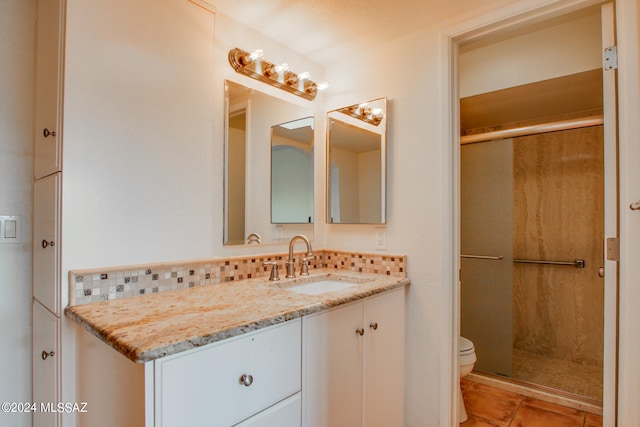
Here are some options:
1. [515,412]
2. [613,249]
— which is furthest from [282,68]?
[515,412]

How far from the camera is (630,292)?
1.26 m

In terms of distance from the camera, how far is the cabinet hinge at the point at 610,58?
1.32m

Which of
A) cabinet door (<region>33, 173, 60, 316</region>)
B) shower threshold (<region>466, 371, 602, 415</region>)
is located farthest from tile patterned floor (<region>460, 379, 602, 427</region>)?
cabinet door (<region>33, 173, 60, 316</region>)

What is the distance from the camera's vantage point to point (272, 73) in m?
1.82

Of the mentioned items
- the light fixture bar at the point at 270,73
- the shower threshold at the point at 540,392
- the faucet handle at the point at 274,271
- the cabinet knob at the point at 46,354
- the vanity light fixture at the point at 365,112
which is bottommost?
the shower threshold at the point at 540,392

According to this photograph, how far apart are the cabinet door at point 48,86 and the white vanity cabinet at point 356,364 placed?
3.65 feet

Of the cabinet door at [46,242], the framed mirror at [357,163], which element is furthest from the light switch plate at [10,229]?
the framed mirror at [357,163]

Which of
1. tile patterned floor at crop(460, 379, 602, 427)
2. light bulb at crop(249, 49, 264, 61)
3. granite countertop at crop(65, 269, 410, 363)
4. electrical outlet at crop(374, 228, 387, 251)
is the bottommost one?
tile patterned floor at crop(460, 379, 602, 427)

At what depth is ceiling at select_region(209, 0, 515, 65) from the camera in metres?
1.56

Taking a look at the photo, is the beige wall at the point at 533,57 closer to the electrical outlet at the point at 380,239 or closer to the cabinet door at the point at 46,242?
the electrical outlet at the point at 380,239

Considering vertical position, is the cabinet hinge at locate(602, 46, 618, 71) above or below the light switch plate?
above

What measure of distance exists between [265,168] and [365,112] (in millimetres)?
676

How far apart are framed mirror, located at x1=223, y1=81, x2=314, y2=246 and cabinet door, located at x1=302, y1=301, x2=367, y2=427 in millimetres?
673

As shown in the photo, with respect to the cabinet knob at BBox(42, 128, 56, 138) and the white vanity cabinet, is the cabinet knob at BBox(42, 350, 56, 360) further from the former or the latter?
the white vanity cabinet
